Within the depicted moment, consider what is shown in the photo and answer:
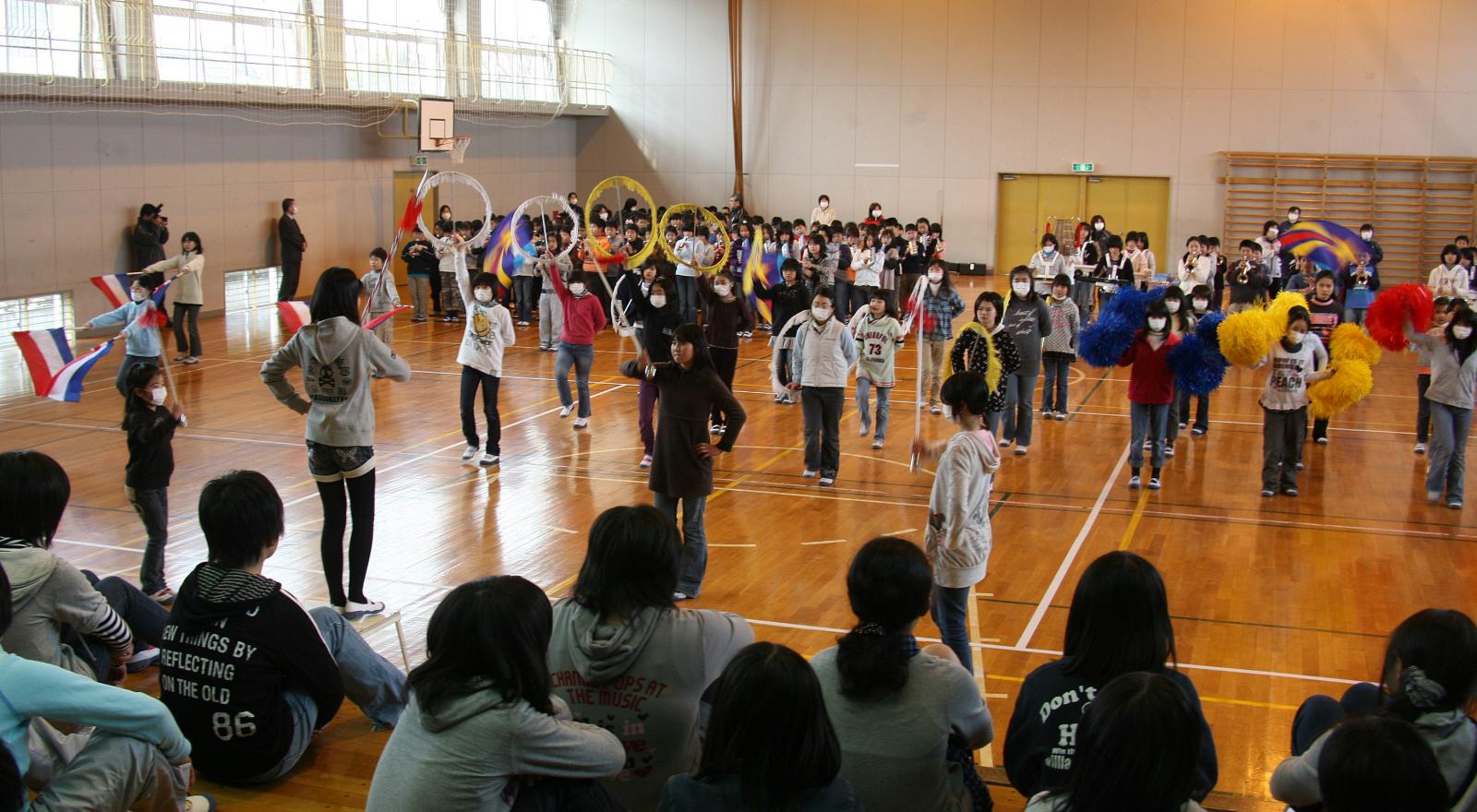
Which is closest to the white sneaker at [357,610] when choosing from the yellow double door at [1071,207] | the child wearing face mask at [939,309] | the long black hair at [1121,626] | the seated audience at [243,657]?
the seated audience at [243,657]

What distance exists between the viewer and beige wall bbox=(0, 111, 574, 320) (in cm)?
1877

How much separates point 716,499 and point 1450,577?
5.77m

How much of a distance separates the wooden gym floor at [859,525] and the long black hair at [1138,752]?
175cm

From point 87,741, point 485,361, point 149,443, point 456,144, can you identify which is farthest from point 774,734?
point 456,144

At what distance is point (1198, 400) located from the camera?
14.4m

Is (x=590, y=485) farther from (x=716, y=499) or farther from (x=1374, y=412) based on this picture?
(x=1374, y=412)

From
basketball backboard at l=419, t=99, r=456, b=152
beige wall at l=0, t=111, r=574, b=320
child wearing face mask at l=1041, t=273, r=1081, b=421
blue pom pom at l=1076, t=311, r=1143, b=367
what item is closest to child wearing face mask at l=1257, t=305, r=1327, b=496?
blue pom pom at l=1076, t=311, r=1143, b=367

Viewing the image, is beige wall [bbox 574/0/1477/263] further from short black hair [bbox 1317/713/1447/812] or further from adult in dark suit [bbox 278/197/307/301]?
short black hair [bbox 1317/713/1447/812]

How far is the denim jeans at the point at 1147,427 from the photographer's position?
11781 mm

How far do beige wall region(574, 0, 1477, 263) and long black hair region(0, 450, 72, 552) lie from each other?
26.9 meters

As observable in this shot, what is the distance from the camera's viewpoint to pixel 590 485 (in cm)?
1180

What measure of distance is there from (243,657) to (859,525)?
6.75 m

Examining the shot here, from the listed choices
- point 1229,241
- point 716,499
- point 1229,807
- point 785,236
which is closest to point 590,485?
point 716,499

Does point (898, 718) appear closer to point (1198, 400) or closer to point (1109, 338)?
point (1109, 338)
